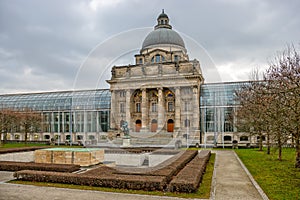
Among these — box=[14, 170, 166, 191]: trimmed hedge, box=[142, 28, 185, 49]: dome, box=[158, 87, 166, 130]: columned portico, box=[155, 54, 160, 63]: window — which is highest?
box=[142, 28, 185, 49]: dome

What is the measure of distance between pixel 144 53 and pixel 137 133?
2310 centimetres

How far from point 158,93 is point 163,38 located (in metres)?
19.2

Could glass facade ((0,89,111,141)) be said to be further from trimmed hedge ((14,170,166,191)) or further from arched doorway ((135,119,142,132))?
trimmed hedge ((14,170,166,191))

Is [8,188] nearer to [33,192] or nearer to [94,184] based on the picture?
[33,192]

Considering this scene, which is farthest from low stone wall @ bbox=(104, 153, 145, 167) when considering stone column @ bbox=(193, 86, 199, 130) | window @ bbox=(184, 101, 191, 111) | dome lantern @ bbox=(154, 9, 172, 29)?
dome lantern @ bbox=(154, 9, 172, 29)

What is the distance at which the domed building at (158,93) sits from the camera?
209 ft

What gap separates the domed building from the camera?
6372 cm

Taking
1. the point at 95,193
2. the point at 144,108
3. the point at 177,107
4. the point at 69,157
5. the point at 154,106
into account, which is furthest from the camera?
the point at 154,106

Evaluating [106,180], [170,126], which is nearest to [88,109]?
[170,126]

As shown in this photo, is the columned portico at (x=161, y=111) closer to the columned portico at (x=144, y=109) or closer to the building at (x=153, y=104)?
the building at (x=153, y=104)

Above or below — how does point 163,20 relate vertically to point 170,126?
above

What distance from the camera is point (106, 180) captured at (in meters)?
16.0

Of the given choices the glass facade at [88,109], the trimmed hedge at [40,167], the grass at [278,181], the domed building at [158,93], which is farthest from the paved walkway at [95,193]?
the domed building at [158,93]

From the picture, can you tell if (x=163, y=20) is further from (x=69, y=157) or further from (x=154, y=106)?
(x=69, y=157)
